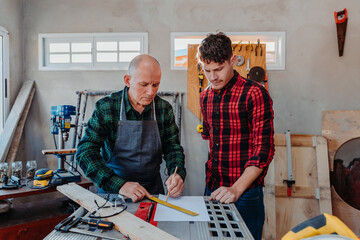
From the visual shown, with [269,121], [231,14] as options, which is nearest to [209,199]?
[269,121]

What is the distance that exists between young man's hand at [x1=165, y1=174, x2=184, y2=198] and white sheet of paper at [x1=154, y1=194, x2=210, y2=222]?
0.04 meters

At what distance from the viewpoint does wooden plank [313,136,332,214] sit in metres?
2.60

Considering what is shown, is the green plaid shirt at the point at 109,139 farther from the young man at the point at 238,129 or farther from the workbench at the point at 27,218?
the workbench at the point at 27,218

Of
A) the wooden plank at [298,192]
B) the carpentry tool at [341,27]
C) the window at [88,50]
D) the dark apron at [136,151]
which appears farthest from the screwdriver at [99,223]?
the carpentry tool at [341,27]

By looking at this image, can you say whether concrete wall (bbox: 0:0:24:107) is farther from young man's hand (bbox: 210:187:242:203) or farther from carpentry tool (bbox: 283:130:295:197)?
carpentry tool (bbox: 283:130:295:197)

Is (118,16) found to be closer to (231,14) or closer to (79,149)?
(231,14)

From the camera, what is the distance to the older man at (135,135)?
1393mm

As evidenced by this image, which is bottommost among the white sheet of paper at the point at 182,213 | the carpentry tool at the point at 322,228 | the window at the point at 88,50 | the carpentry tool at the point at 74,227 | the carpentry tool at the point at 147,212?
the white sheet of paper at the point at 182,213

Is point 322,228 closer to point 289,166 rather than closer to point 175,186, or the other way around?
point 175,186

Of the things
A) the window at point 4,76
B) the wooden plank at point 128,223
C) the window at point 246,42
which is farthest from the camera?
the window at point 246,42

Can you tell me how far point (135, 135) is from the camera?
1495 millimetres

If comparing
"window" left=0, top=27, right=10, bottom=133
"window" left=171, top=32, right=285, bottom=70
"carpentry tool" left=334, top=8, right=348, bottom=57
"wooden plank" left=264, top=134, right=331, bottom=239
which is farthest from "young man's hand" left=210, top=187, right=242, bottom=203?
"window" left=0, top=27, right=10, bottom=133

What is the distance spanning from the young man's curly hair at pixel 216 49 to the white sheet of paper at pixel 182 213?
753 millimetres

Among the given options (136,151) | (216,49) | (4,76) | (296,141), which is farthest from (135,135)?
(4,76)
